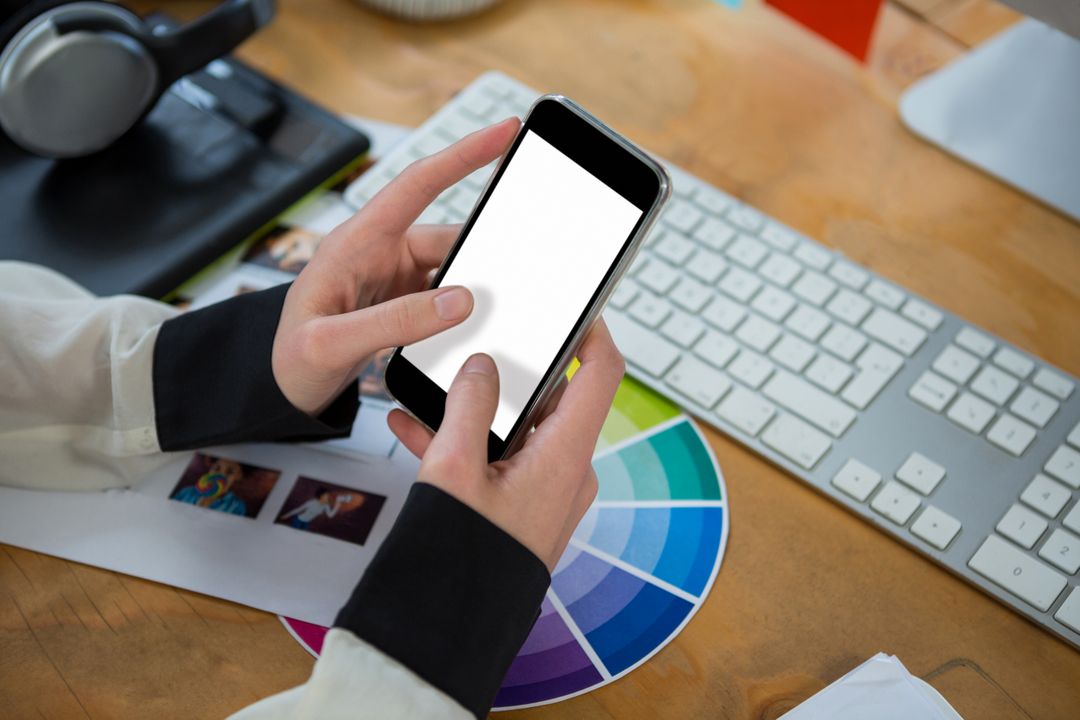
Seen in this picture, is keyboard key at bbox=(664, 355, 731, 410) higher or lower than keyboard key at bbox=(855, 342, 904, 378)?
lower

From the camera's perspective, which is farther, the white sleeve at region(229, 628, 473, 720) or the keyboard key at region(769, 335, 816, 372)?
the keyboard key at region(769, 335, 816, 372)

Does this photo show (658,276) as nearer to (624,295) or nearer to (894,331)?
(624,295)

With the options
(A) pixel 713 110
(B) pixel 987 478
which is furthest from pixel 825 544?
(A) pixel 713 110

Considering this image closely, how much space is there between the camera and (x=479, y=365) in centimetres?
46

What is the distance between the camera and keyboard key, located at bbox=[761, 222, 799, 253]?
689 millimetres

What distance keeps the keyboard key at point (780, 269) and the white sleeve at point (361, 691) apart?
384 mm

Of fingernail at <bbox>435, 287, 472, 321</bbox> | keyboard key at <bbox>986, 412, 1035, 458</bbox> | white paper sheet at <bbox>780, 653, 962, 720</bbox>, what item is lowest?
white paper sheet at <bbox>780, 653, 962, 720</bbox>

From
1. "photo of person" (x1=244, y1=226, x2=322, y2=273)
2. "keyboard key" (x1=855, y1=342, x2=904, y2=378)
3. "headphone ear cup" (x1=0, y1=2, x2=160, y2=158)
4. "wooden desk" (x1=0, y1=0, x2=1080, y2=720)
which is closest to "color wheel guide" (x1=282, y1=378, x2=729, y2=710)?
"wooden desk" (x1=0, y1=0, x2=1080, y2=720)

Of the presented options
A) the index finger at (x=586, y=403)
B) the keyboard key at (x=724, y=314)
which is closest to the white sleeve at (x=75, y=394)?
the index finger at (x=586, y=403)

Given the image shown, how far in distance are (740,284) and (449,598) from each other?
0.34 m

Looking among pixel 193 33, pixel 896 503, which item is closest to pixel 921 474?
pixel 896 503

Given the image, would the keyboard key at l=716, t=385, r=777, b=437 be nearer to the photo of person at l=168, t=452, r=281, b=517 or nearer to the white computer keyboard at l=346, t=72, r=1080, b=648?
the white computer keyboard at l=346, t=72, r=1080, b=648

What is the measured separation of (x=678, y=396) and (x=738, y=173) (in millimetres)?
243

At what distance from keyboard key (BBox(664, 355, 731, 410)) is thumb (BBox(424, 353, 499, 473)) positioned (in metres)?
0.19
